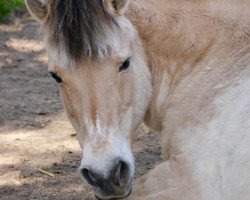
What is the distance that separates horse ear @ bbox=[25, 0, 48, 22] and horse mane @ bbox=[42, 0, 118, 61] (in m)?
0.22

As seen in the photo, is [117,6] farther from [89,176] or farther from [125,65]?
[89,176]

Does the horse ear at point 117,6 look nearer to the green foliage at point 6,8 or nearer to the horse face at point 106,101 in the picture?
the horse face at point 106,101

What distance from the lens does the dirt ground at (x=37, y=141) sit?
548cm

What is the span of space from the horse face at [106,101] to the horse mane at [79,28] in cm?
3

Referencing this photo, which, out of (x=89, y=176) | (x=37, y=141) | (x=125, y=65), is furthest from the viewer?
(x=37, y=141)

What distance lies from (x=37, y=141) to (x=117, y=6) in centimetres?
246

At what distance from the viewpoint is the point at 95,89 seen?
4070 mm

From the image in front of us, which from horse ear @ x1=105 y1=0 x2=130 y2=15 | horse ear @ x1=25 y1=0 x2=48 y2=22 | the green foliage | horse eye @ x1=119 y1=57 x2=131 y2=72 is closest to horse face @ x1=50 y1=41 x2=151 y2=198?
horse eye @ x1=119 y1=57 x2=131 y2=72

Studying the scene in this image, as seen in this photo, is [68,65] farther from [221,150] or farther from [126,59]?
[221,150]

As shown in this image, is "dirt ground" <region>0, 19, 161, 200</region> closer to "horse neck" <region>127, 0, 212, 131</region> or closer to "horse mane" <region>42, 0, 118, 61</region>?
"horse neck" <region>127, 0, 212, 131</region>

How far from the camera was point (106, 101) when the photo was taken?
4082mm

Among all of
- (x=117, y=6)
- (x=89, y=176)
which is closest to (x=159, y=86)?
(x=117, y=6)

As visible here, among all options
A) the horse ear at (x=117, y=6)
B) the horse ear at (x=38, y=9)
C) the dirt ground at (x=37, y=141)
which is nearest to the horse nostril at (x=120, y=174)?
the horse ear at (x=117, y=6)

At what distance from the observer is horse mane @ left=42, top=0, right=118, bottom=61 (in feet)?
13.5
